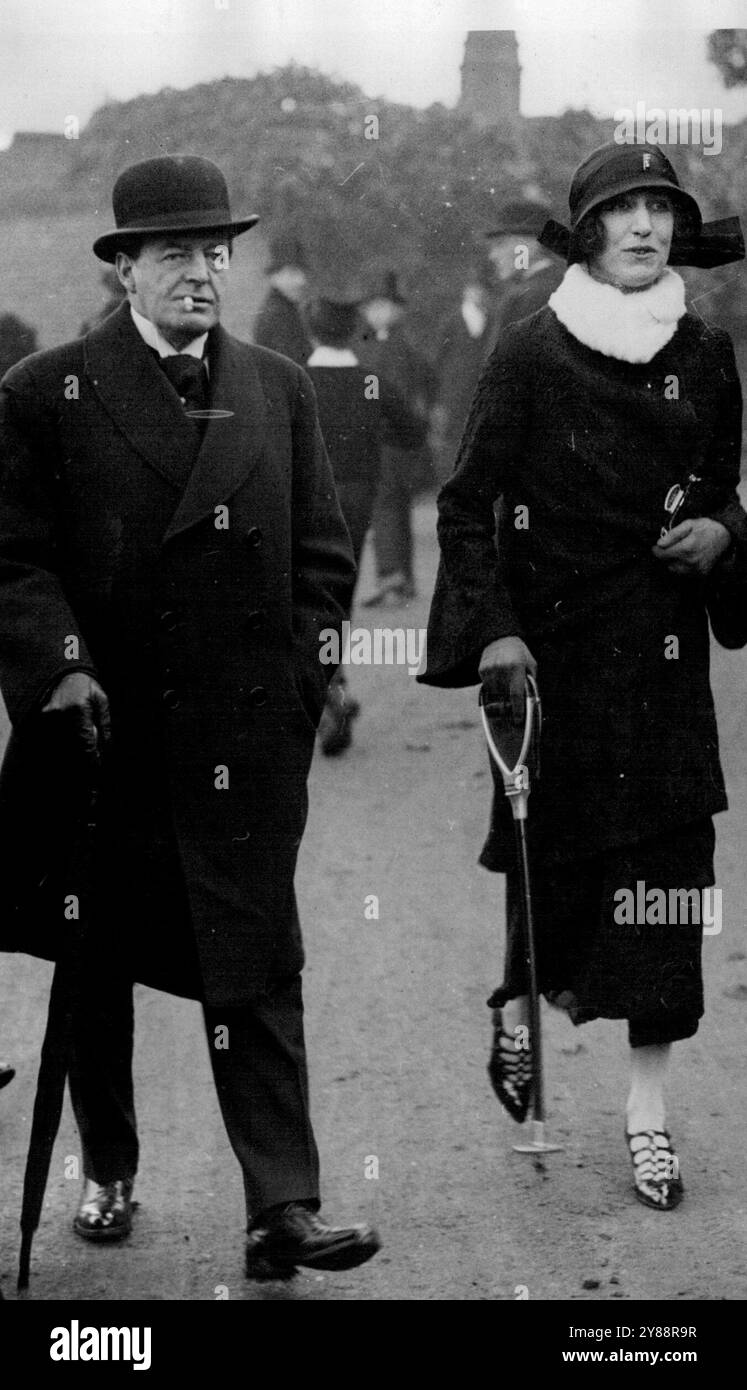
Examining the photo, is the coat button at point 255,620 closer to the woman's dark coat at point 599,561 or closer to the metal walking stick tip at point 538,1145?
the woman's dark coat at point 599,561

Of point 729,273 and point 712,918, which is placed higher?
point 729,273

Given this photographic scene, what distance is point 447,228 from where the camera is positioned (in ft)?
32.0

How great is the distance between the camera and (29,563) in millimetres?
4332

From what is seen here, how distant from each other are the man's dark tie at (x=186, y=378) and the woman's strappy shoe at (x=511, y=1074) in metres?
1.59

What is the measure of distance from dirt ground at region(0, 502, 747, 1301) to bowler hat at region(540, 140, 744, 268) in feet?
6.10

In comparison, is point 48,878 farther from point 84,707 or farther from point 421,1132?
point 421,1132

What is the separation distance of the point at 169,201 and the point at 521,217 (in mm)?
3794

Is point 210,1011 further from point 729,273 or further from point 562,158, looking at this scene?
point 562,158

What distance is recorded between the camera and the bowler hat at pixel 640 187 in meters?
4.74

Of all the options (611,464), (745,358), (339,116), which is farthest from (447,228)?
(611,464)

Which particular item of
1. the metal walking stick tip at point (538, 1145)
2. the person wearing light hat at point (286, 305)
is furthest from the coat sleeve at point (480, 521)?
the person wearing light hat at point (286, 305)

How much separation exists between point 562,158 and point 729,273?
3.35 feet

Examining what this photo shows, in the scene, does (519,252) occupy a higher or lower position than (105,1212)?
higher

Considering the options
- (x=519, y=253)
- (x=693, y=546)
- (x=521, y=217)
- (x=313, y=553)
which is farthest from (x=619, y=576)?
(x=521, y=217)
